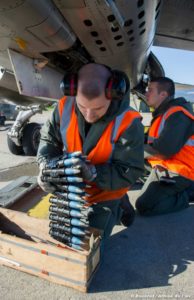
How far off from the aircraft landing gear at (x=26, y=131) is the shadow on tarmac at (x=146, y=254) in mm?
3231

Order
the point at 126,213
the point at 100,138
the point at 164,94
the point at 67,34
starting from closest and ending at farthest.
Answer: the point at 100,138 < the point at 67,34 < the point at 126,213 < the point at 164,94

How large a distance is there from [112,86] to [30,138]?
3.98 m

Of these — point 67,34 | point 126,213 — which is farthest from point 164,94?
point 126,213

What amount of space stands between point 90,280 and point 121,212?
0.71 metres

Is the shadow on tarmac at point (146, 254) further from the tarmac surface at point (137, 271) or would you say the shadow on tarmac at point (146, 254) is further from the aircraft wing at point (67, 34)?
the aircraft wing at point (67, 34)

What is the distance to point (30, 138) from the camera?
5629mm

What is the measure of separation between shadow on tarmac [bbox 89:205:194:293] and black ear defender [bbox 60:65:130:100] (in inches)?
49.1

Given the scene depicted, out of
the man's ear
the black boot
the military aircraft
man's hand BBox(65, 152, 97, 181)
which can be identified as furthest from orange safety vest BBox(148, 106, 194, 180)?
man's hand BBox(65, 152, 97, 181)

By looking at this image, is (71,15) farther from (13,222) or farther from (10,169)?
(10,169)

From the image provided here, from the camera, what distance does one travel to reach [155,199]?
306 centimetres

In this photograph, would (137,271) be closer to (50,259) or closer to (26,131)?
(50,259)

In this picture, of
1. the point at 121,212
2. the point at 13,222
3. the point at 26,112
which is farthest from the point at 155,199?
the point at 26,112

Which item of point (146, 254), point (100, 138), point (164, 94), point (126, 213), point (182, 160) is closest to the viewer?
point (100, 138)

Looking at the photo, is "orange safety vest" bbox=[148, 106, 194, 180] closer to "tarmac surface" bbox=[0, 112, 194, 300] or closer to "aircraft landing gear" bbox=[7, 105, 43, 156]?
"tarmac surface" bbox=[0, 112, 194, 300]
